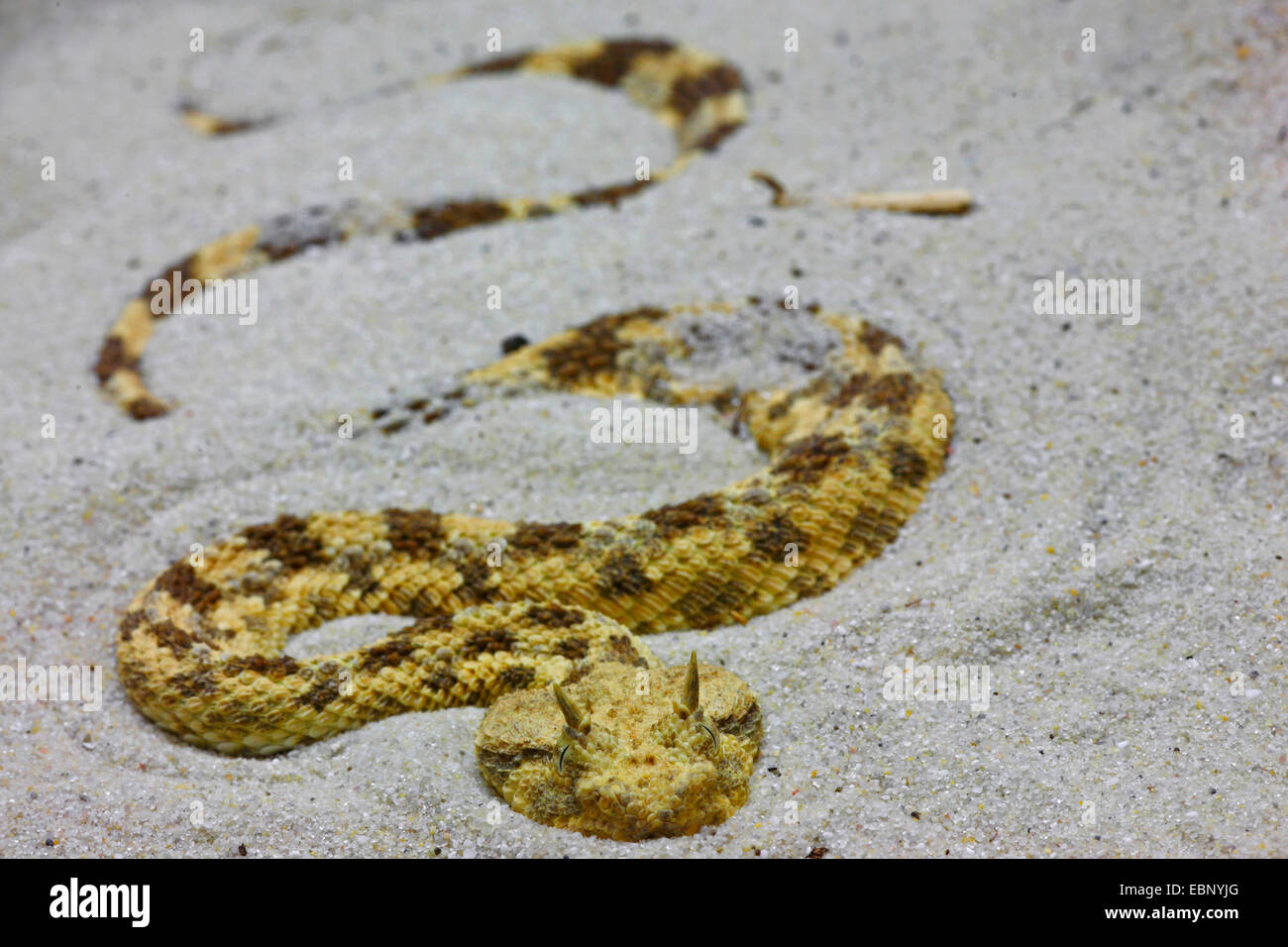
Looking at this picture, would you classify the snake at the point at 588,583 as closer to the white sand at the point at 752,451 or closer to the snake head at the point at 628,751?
the snake head at the point at 628,751

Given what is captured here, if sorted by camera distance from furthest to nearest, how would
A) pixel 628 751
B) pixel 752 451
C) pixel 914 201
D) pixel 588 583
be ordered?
pixel 914 201 → pixel 752 451 → pixel 588 583 → pixel 628 751

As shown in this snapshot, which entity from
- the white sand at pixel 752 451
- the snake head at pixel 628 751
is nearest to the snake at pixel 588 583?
the snake head at pixel 628 751

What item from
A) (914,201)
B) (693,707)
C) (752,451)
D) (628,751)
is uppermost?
(914,201)

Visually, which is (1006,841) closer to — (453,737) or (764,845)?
(764,845)

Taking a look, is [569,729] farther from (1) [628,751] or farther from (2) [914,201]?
(2) [914,201]

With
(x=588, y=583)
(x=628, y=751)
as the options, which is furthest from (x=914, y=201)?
(x=628, y=751)
